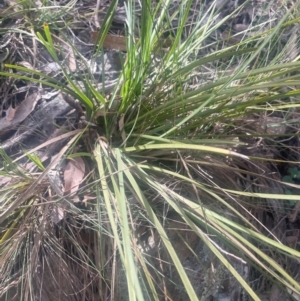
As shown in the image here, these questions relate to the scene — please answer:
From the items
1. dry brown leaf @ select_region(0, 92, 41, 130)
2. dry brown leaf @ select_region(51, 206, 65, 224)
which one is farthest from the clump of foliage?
dry brown leaf @ select_region(0, 92, 41, 130)

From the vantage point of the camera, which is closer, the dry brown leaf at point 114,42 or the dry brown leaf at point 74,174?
the dry brown leaf at point 74,174

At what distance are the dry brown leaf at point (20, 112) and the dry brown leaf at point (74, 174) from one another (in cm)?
23

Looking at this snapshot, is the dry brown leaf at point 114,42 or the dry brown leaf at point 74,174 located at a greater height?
the dry brown leaf at point 114,42

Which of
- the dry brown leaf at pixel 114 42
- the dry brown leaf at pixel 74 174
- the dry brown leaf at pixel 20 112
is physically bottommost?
the dry brown leaf at pixel 74 174

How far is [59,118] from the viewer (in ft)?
4.21

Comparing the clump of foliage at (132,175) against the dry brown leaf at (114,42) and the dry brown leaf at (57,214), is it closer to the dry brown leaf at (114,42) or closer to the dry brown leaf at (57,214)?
the dry brown leaf at (57,214)

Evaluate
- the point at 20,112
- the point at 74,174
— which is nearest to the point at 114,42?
the point at 20,112

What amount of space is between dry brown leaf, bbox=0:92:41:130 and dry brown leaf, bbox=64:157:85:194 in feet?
0.75

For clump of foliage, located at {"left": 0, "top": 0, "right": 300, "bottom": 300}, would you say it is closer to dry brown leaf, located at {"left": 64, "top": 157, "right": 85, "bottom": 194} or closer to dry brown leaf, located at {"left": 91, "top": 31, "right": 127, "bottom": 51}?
dry brown leaf, located at {"left": 64, "top": 157, "right": 85, "bottom": 194}

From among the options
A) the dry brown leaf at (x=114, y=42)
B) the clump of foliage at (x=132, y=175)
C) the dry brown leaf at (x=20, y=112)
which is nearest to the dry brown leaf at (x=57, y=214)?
the clump of foliage at (x=132, y=175)

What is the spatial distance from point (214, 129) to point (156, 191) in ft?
0.73

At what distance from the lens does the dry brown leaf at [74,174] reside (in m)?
1.12

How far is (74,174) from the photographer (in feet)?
3.73

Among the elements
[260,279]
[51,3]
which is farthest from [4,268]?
[51,3]
